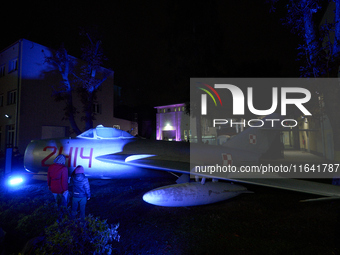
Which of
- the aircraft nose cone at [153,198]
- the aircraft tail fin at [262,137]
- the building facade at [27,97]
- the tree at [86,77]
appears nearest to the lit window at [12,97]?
the building facade at [27,97]

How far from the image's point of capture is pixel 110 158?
6.48m

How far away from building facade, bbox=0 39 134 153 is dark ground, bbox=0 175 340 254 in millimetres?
12554

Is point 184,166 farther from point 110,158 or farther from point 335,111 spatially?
point 335,111

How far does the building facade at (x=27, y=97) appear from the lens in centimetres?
1659

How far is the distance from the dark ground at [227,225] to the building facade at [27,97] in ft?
41.2

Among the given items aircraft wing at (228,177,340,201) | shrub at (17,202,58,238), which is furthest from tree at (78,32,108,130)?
aircraft wing at (228,177,340,201)

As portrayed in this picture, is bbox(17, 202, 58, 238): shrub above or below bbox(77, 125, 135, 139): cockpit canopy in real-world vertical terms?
below

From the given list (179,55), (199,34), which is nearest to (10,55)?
(179,55)

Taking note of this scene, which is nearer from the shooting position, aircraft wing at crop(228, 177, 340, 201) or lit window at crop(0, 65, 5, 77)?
aircraft wing at crop(228, 177, 340, 201)

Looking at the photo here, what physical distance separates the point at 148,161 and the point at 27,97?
16714 mm

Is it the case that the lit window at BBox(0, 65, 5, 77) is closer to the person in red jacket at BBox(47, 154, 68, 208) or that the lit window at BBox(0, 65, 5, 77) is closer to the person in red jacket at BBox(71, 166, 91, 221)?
the person in red jacket at BBox(47, 154, 68, 208)

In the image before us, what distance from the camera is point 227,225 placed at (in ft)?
16.0

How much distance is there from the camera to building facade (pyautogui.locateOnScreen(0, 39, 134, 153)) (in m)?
16.6

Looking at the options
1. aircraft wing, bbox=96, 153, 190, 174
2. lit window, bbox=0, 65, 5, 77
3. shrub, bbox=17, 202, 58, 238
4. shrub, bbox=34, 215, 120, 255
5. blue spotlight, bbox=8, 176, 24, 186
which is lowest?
blue spotlight, bbox=8, 176, 24, 186
